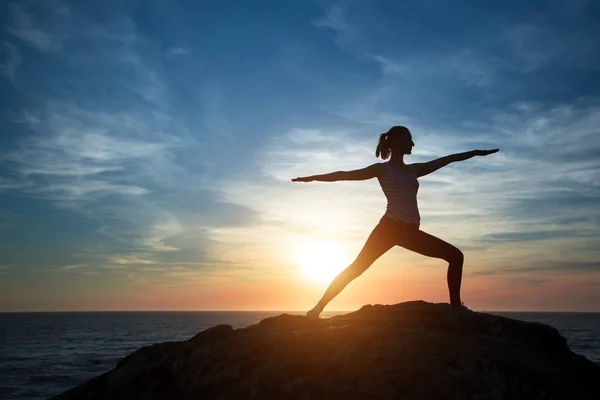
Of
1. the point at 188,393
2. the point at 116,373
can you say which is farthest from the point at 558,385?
the point at 116,373

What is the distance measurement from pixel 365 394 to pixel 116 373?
3.06 metres

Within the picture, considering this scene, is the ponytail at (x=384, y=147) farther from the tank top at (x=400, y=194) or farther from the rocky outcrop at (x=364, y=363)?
the rocky outcrop at (x=364, y=363)

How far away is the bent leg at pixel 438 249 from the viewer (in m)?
7.04

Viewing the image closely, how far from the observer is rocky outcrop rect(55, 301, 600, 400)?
475 cm

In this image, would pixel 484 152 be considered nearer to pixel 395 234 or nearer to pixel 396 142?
pixel 396 142

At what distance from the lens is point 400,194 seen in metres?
7.04

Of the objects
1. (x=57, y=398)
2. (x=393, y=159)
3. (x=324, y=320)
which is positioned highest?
(x=393, y=159)

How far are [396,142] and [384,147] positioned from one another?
0.67 ft

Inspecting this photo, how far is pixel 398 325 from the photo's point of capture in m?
6.25

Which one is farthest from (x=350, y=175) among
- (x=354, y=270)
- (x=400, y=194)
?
(x=354, y=270)

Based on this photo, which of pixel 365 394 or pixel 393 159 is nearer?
pixel 365 394

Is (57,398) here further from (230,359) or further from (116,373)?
(230,359)

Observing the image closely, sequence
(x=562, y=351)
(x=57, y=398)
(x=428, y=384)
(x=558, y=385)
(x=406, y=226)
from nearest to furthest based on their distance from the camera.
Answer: (x=428, y=384)
(x=558, y=385)
(x=57, y=398)
(x=562, y=351)
(x=406, y=226)

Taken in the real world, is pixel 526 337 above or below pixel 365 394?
above
